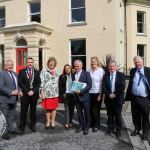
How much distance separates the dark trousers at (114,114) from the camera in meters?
8.43

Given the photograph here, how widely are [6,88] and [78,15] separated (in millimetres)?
13347

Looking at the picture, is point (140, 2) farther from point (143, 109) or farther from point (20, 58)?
point (143, 109)

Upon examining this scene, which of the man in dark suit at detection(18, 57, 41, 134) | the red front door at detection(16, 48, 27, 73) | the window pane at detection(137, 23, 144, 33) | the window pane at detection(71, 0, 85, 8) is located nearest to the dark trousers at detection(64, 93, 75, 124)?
the man in dark suit at detection(18, 57, 41, 134)

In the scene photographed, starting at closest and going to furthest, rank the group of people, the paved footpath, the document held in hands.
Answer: the paved footpath < the group of people < the document held in hands

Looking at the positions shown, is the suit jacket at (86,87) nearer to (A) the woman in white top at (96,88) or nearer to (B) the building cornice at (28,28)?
(A) the woman in white top at (96,88)

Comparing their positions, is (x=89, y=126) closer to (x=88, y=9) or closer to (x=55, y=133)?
(x=55, y=133)

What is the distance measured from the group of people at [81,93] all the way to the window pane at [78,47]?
1138cm

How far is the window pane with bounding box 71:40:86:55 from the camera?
20.7 metres

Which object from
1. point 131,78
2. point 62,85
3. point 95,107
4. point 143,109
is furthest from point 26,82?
point 143,109

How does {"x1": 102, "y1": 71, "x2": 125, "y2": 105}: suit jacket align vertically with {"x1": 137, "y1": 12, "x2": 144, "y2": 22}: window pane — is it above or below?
below

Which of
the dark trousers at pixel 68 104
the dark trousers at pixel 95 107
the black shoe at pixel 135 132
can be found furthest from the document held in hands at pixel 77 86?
the black shoe at pixel 135 132

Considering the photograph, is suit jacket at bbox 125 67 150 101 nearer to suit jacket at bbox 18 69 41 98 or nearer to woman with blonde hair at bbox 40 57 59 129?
woman with blonde hair at bbox 40 57 59 129

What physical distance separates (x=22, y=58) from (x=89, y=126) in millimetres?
12880

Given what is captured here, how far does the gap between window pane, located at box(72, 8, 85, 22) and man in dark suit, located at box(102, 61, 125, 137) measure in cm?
1261
